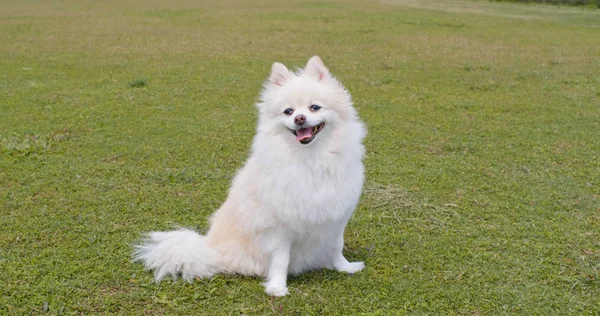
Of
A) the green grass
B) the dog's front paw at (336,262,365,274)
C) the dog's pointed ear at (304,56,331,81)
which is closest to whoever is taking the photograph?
the dog's pointed ear at (304,56,331,81)

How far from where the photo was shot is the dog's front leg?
12.1ft

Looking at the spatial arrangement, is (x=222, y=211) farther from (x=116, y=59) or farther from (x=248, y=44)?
(x=248, y=44)

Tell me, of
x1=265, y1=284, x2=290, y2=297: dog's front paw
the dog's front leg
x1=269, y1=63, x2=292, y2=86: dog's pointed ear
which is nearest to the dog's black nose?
x1=269, y1=63, x2=292, y2=86: dog's pointed ear

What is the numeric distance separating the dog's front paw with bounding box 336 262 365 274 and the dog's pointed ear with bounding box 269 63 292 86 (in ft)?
4.60

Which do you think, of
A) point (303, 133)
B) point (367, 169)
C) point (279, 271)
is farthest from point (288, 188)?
point (367, 169)

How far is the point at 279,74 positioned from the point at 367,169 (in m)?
2.69

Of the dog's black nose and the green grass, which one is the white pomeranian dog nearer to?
the dog's black nose

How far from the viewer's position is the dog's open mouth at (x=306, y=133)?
11.3 ft

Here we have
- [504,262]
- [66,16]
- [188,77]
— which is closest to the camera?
[504,262]

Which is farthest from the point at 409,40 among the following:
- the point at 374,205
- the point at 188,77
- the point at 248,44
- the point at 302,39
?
the point at 374,205

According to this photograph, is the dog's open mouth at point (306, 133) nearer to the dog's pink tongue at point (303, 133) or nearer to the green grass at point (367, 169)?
the dog's pink tongue at point (303, 133)

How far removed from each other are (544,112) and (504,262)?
510 centimetres

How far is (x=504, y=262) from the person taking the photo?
420 centimetres

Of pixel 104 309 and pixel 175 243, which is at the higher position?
pixel 175 243
